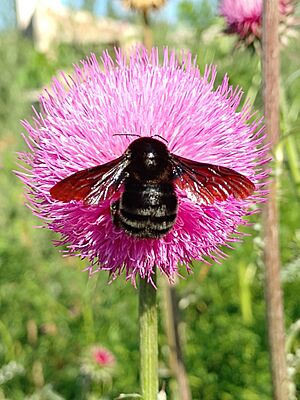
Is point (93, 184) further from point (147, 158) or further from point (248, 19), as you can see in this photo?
point (248, 19)

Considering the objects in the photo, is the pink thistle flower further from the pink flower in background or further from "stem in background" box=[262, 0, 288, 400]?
the pink flower in background

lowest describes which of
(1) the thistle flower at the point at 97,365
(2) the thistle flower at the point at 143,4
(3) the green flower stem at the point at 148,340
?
(1) the thistle flower at the point at 97,365

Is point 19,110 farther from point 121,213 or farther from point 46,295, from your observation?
point 121,213

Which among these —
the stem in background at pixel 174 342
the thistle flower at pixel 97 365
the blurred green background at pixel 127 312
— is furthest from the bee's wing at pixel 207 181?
the thistle flower at pixel 97 365

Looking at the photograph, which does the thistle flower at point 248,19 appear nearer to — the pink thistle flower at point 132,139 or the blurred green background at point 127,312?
the blurred green background at point 127,312

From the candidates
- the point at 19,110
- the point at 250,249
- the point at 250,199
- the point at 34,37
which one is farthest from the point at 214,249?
the point at 34,37

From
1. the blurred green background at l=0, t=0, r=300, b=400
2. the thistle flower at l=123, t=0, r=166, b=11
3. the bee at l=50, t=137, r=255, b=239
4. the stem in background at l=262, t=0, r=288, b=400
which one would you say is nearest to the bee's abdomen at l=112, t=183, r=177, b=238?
the bee at l=50, t=137, r=255, b=239
